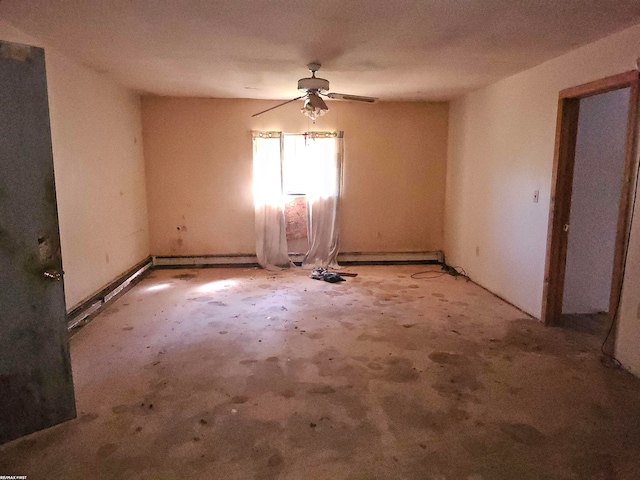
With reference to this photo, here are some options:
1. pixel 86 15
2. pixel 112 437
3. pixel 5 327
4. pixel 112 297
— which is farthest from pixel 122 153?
pixel 112 437

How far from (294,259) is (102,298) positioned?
9.10 ft

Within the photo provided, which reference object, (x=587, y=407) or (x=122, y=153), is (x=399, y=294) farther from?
(x=122, y=153)

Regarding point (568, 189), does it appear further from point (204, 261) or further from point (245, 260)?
point (204, 261)

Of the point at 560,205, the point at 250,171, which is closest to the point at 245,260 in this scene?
the point at 250,171

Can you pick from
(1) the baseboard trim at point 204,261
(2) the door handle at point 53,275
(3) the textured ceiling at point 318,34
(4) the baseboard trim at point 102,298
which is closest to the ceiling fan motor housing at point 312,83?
(3) the textured ceiling at point 318,34

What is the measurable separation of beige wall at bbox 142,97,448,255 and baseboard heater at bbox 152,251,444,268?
0.30 ft

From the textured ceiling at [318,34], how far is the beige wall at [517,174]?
0.19 metres

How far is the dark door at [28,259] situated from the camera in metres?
2.09

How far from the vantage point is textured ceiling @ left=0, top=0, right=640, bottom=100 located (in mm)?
2588

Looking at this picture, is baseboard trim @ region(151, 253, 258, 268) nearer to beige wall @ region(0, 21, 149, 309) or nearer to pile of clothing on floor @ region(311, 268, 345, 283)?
beige wall @ region(0, 21, 149, 309)

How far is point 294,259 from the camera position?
6.39 metres

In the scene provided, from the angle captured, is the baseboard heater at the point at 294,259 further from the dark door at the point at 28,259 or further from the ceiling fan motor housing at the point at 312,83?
the dark door at the point at 28,259

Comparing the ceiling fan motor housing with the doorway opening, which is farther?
the ceiling fan motor housing

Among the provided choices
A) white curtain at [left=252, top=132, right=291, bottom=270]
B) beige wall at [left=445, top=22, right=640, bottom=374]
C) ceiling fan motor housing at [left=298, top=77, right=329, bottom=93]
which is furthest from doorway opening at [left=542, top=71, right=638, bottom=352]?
white curtain at [left=252, top=132, right=291, bottom=270]
